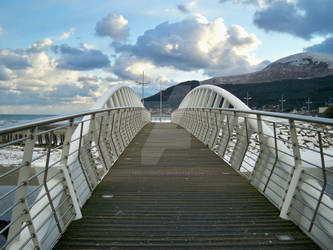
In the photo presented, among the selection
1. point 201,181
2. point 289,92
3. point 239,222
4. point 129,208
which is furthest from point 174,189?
point 289,92

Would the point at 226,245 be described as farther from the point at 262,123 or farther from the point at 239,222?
the point at 262,123

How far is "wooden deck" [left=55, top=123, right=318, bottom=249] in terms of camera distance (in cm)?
276

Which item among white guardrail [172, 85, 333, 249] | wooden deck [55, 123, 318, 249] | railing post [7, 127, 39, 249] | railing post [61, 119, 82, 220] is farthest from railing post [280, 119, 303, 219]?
railing post [7, 127, 39, 249]

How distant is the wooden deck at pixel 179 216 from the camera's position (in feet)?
9.07

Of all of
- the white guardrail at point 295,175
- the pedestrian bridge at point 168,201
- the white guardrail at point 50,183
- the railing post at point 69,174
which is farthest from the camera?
the railing post at point 69,174

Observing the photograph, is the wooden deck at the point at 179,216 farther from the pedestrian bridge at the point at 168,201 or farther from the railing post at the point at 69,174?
the railing post at the point at 69,174

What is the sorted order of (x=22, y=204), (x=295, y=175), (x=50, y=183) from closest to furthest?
1. (x=22, y=204)
2. (x=50, y=183)
3. (x=295, y=175)

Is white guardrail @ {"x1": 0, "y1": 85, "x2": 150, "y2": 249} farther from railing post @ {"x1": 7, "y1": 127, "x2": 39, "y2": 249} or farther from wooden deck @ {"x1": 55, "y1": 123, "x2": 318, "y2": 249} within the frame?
wooden deck @ {"x1": 55, "y1": 123, "x2": 318, "y2": 249}

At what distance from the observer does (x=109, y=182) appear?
491 cm

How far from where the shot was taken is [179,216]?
339cm

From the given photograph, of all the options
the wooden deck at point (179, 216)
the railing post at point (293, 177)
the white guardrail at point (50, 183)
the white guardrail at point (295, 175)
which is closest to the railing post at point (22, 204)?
the white guardrail at point (50, 183)

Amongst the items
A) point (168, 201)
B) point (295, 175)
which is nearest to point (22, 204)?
point (168, 201)

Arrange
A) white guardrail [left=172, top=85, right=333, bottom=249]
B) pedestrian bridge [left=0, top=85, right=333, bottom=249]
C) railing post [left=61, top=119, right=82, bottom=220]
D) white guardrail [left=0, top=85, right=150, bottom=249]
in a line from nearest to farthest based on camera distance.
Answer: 1. white guardrail [left=0, top=85, right=150, bottom=249]
2. pedestrian bridge [left=0, top=85, right=333, bottom=249]
3. white guardrail [left=172, top=85, right=333, bottom=249]
4. railing post [left=61, top=119, right=82, bottom=220]

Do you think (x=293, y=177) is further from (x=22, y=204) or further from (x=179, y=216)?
(x=22, y=204)
